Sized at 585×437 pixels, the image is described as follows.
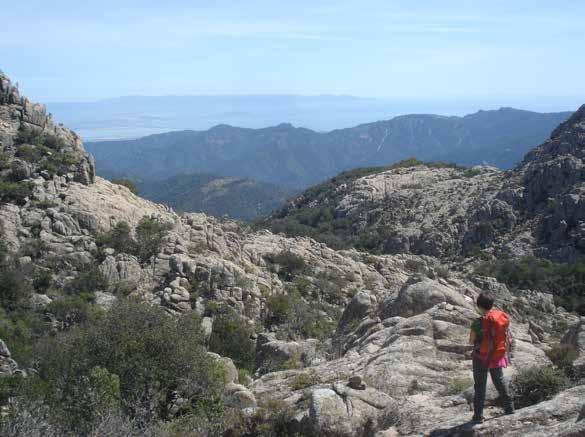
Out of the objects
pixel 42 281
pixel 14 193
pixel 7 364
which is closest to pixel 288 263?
pixel 42 281

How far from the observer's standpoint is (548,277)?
135ft

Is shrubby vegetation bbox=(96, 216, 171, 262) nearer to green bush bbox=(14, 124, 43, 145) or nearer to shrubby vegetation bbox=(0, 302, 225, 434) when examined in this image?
green bush bbox=(14, 124, 43, 145)

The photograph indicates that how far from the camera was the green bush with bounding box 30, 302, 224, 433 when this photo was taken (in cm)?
1214

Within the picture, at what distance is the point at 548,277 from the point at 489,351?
119 ft

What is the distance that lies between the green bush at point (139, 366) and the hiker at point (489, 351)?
537 cm

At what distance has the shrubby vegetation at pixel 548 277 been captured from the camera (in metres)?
38.4

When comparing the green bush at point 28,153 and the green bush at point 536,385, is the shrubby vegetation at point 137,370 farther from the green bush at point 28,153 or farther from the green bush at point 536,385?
the green bush at point 28,153

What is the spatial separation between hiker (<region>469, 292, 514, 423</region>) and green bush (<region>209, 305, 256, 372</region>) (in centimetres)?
1370

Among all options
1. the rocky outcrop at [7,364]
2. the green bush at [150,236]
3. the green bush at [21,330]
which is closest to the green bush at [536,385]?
the rocky outcrop at [7,364]

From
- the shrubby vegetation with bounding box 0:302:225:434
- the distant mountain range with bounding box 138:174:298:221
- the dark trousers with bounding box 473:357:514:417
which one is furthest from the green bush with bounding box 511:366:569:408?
the distant mountain range with bounding box 138:174:298:221

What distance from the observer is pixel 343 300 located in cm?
3180

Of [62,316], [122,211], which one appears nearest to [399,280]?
[122,211]

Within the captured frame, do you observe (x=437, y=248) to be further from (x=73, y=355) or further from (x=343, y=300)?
(x=73, y=355)

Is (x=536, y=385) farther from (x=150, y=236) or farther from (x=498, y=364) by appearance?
(x=150, y=236)
